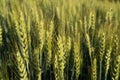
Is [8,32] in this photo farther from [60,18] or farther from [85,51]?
[85,51]

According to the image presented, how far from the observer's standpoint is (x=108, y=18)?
2654mm

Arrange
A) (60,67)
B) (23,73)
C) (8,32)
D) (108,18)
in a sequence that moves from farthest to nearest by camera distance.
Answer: (108,18)
(8,32)
(60,67)
(23,73)

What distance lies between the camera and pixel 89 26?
1.99 m

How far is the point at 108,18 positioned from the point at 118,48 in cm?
120

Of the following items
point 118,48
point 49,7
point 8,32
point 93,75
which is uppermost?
point 49,7

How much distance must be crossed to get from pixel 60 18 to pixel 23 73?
131 centimetres

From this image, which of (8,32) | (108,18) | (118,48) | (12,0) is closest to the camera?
(118,48)

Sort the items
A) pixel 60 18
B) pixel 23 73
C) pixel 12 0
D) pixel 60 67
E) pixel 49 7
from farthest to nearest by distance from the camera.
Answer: pixel 12 0 < pixel 49 7 < pixel 60 18 < pixel 60 67 < pixel 23 73

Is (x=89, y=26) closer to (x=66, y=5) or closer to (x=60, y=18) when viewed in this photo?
(x=60, y=18)

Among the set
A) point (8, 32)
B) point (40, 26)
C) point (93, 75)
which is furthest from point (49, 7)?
point (93, 75)

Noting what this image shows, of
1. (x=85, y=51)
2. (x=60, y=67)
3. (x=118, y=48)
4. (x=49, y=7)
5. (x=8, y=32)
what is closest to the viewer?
(x=60, y=67)

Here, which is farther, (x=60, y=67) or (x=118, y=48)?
(x=118, y=48)

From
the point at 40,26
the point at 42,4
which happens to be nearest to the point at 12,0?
the point at 42,4

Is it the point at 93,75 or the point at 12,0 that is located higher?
the point at 12,0
